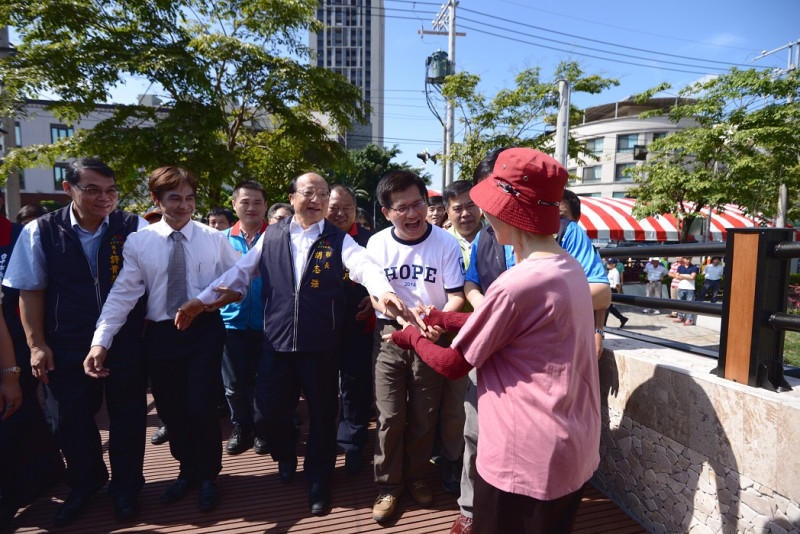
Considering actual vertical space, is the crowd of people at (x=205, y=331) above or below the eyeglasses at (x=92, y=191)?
below

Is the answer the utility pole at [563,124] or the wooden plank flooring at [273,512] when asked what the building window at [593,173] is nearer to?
the utility pole at [563,124]

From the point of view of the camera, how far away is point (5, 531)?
2.51 m

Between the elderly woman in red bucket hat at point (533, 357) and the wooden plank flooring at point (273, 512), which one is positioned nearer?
the elderly woman in red bucket hat at point (533, 357)

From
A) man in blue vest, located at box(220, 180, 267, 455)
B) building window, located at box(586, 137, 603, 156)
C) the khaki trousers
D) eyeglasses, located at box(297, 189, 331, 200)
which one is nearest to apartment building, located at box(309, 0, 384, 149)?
building window, located at box(586, 137, 603, 156)

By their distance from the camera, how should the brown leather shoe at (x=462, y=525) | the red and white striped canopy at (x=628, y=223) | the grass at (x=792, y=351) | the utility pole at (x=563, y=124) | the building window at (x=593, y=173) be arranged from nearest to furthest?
the brown leather shoe at (x=462, y=525) < the grass at (x=792, y=351) < the utility pole at (x=563, y=124) < the red and white striped canopy at (x=628, y=223) < the building window at (x=593, y=173)

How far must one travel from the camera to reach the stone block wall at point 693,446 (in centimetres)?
166

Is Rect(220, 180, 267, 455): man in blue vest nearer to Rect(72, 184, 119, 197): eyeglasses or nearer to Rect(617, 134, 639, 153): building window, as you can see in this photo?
Rect(72, 184, 119, 197): eyeglasses

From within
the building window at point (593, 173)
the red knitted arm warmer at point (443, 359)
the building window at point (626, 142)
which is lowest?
the red knitted arm warmer at point (443, 359)

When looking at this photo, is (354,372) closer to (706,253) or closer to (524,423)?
(524,423)

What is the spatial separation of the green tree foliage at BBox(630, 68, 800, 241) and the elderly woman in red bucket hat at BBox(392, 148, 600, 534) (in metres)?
13.3

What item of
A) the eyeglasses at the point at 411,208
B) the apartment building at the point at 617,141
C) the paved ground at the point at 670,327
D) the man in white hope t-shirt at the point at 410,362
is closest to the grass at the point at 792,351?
the paved ground at the point at 670,327

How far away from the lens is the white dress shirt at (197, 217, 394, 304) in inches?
104

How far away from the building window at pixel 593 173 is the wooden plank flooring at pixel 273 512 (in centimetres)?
4050

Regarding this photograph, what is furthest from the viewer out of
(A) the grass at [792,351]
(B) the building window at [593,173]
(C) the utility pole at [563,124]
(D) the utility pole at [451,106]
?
(B) the building window at [593,173]
